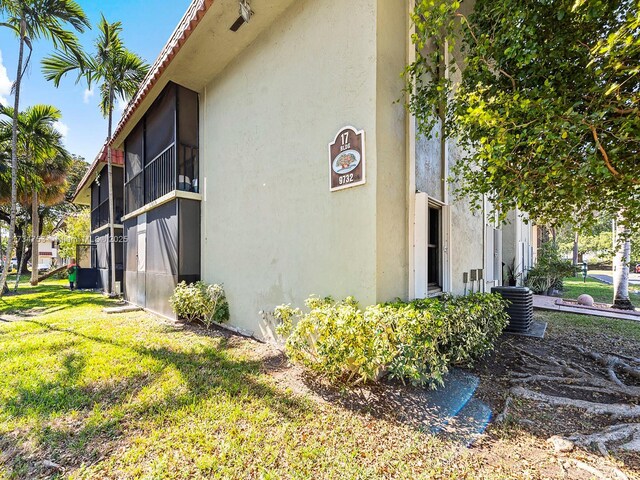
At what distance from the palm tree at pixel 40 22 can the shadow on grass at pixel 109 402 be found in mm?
9810

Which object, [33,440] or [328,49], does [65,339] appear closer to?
[33,440]

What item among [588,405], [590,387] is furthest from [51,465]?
[590,387]

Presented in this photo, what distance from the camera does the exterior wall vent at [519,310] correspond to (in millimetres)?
6352

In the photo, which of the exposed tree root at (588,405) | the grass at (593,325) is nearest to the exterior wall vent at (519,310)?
the grass at (593,325)

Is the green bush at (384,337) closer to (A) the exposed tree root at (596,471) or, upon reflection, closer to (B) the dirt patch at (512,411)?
(B) the dirt patch at (512,411)

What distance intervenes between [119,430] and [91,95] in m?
12.9

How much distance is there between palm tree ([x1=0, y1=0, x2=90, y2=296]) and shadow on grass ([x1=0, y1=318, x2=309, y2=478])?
32.2ft

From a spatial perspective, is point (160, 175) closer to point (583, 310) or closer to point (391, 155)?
point (391, 155)

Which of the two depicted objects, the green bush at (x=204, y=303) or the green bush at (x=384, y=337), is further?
the green bush at (x=204, y=303)

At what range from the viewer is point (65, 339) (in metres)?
5.61

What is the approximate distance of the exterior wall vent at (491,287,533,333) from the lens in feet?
20.8

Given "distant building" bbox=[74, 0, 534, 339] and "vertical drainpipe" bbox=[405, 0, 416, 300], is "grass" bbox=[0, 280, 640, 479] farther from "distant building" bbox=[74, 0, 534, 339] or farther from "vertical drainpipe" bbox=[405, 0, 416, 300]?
"vertical drainpipe" bbox=[405, 0, 416, 300]

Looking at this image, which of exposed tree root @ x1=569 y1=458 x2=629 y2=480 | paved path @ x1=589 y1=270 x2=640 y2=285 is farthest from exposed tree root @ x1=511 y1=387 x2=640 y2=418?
paved path @ x1=589 y1=270 x2=640 y2=285

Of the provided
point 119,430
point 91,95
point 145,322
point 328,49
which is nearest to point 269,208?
point 328,49
